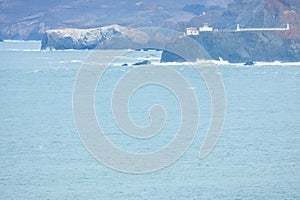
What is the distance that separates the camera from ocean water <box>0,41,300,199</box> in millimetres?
22750

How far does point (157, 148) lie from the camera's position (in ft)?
88.1

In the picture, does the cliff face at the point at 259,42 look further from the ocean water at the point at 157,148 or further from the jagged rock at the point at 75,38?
the jagged rock at the point at 75,38

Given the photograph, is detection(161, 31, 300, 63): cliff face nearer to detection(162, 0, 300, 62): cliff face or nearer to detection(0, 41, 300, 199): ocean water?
detection(162, 0, 300, 62): cliff face

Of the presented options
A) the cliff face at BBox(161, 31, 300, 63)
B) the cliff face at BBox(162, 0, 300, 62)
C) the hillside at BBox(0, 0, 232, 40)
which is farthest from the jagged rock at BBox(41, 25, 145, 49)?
the cliff face at BBox(161, 31, 300, 63)

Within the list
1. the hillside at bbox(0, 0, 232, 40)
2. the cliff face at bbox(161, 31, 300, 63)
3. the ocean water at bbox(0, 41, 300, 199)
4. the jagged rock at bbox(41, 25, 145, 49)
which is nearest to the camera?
the ocean water at bbox(0, 41, 300, 199)

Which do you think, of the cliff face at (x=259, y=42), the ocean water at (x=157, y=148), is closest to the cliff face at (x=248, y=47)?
the cliff face at (x=259, y=42)

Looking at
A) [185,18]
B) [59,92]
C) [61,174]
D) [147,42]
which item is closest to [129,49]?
[147,42]

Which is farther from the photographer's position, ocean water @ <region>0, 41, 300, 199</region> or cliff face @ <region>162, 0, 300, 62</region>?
cliff face @ <region>162, 0, 300, 62</region>

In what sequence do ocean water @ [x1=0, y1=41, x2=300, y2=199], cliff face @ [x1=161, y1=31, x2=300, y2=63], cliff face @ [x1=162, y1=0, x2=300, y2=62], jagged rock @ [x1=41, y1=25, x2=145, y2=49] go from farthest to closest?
jagged rock @ [x1=41, y1=25, x2=145, y2=49]
cliff face @ [x1=162, y1=0, x2=300, y2=62]
cliff face @ [x1=161, y1=31, x2=300, y2=63]
ocean water @ [x1=0, y1=41, x2=300, y2=199]

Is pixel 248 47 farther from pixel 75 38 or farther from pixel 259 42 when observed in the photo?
pixel 75 38

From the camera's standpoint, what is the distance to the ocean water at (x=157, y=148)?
22.8 meters

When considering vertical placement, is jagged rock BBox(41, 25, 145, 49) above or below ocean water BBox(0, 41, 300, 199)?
below

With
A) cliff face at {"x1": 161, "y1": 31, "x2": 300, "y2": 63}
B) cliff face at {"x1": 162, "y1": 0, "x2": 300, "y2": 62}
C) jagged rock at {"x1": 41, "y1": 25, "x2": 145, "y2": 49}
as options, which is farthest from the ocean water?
jagged rock at {"x1": 41, "y1": 25, "x2": 145, "y2": 49}

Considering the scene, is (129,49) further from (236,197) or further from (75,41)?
(236,197)
